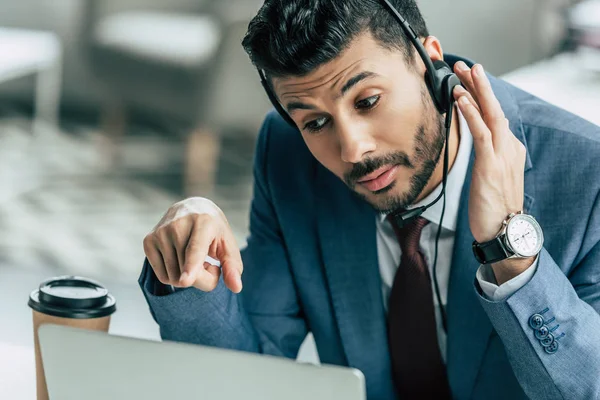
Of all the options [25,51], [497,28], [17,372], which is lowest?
[25,51]

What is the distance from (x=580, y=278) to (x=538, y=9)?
10.1 feet

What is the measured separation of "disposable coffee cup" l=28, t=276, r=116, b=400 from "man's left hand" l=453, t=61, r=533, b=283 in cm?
55

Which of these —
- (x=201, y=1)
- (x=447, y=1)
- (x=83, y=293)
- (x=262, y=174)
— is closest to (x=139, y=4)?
(x=201, y=1)

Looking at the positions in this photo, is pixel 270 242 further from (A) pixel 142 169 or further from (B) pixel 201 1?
(B) pixel 201 1

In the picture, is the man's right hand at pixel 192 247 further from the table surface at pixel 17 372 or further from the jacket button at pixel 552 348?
the jacket button at pixel 552 348

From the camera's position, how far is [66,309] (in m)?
1.33

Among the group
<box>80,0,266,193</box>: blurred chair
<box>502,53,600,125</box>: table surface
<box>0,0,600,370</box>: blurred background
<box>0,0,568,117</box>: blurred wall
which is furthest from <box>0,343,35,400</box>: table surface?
<box>80,0,266,193</box>: blurred chair

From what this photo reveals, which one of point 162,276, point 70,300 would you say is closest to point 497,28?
point 162,276

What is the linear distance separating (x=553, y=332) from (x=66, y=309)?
69cm

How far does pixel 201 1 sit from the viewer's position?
5.32 m

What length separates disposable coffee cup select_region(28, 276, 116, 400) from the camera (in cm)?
133

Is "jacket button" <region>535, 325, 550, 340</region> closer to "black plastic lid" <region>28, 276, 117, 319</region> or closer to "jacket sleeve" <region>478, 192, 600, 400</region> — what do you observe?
"jacket sleeve" <region>478, 192, 600, 400</region>

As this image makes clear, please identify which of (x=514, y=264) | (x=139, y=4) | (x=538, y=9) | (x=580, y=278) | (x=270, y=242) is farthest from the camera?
(x=139, y=4)

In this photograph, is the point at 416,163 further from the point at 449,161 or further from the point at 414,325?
the point at 414,325
